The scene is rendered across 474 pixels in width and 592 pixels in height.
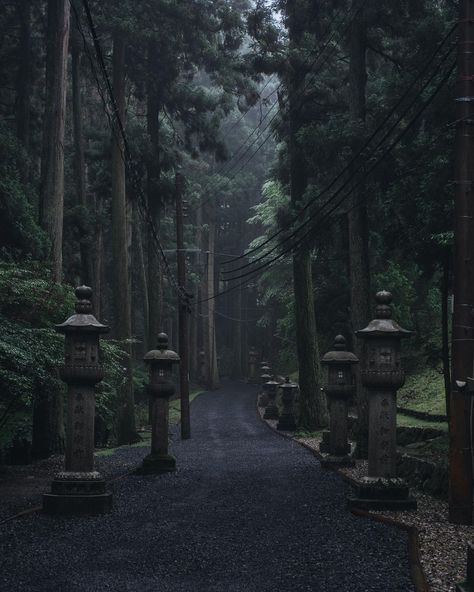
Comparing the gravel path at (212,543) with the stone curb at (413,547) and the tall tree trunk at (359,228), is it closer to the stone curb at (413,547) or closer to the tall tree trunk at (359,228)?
the stone curb at (413,547)

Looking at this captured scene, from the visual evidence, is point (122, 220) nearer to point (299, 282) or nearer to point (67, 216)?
point (67, 216)

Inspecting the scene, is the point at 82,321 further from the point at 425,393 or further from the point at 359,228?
the point at 425,393

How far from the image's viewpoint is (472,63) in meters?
9.55

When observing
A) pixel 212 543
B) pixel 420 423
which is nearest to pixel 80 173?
pixel 420 423

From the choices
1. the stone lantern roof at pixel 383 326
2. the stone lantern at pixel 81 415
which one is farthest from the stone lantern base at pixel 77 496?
the stone lantern roof at pixel 383 326

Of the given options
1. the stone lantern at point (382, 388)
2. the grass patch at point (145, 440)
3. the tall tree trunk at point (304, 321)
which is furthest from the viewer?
the tall tree trunk at point (304, 321)

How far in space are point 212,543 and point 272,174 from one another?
22.2m

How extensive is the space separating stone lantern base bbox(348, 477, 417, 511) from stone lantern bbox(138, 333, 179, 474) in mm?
5506

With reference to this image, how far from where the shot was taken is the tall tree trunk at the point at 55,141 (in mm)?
17203

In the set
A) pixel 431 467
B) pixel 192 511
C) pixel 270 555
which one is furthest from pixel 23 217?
pixel 270 555

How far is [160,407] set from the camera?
14.9 metres

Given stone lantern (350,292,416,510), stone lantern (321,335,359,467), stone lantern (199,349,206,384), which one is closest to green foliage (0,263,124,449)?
stone lantern (321,335,359,467)

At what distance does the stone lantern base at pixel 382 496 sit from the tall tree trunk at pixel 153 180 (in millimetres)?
16769

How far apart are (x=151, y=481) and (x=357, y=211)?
8.28 metres
